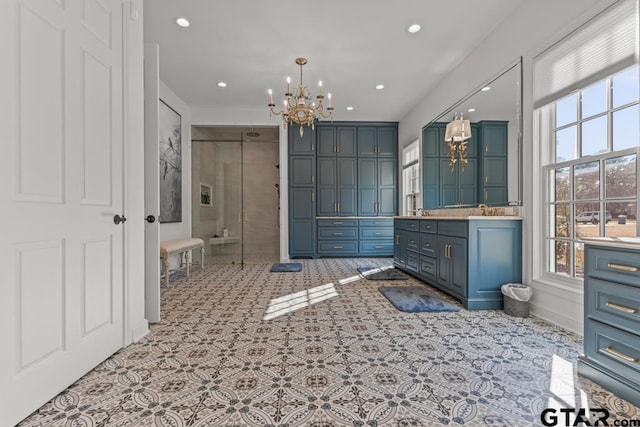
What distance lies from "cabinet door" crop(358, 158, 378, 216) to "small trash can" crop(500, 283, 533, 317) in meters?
3.85

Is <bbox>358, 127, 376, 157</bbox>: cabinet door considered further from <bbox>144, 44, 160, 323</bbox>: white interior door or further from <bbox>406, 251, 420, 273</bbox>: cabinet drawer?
<bbox>144, 44, 160, 323</bbox>: white interior door

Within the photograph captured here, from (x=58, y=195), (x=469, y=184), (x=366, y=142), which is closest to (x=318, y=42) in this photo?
(x=469, y=184)

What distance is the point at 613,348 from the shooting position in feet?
5.03

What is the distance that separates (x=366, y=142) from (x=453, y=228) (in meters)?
3.79

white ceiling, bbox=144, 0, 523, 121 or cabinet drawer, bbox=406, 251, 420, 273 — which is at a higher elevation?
white ceiling, bbox=144, 0, 523, 121

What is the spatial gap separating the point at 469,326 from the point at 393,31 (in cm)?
310

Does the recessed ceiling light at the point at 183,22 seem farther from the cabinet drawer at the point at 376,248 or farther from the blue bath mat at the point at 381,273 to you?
the cabinet drawer at the point at 376,248

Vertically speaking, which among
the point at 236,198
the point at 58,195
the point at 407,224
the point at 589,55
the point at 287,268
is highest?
the point at 589,55

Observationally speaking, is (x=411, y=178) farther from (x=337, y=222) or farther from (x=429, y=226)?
(x=429, y=226)

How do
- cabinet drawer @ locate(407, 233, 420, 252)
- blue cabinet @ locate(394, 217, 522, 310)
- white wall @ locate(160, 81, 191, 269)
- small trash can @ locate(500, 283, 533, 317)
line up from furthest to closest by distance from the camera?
white wall @ locate(160, 81, 191, 269) < cabinet drawer @ locate(407, 233, 420, 252) < blue cabinet @ locate(394, 217, 522, 310) < small trash can @ locate(500, 283, 533, 317)

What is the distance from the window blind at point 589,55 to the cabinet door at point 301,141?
4.19 m

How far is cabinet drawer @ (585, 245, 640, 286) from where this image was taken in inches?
57.0

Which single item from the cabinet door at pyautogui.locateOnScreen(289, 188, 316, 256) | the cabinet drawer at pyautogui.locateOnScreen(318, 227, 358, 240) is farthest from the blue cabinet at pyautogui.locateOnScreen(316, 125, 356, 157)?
the cabinet drawer at pyautogui.locateOnScreen(318, 227, 358, 240)

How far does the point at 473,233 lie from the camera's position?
287 cm
